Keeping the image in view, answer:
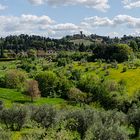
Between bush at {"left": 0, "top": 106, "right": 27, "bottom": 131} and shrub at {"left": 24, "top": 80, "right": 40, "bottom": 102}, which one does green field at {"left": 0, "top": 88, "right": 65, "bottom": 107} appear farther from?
bush at {"left": 0, "top": 106, "right": 27, "bottom": 131}

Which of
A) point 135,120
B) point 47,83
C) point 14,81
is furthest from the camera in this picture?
point 14,81

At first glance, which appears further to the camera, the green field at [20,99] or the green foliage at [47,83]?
the green foliage at [47,83]

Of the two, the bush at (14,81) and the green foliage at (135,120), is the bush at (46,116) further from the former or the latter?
the bush at (14,81)

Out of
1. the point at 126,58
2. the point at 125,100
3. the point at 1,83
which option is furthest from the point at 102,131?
the point at 126,58

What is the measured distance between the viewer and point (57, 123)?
75.4 meters

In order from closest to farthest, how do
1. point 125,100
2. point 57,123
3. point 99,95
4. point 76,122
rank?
point 76,122 → point 57,123 → point 125,100 → point 99,95

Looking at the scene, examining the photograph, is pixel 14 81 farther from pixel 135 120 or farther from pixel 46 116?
pixel 135 120

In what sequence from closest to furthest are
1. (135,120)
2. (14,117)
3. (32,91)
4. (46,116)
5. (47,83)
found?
(46,116)
(14,117)
(135,120)
(32,91)
(47,83)

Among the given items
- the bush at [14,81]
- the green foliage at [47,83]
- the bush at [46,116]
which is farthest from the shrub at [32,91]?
the bush at [46,116]

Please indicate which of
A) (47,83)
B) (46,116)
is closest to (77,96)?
(47,83)

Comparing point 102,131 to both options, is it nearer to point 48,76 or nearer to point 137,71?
point 48,76

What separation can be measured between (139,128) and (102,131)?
35.3m

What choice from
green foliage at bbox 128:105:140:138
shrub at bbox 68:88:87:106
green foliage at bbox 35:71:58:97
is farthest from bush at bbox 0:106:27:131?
green foliage at bbox 35:71:58:97

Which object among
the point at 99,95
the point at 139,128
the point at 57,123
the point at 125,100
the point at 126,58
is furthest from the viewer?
the point at 126,58
